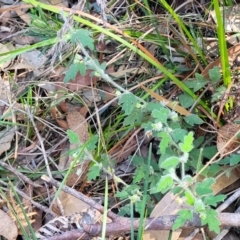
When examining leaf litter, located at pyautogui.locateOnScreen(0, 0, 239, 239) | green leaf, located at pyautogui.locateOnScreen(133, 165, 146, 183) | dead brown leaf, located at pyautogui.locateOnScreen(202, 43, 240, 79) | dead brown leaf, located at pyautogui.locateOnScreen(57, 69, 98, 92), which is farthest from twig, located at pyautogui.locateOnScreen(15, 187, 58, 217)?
dead brown leaf, located at pyautogui.locateOnScreen(202, 43, 240, 79)

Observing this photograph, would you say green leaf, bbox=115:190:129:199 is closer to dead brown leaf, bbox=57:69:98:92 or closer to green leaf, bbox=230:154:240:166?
green leaf, bbox=230:154:240:166

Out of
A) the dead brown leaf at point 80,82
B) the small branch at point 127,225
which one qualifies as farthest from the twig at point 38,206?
the dead brown leaf at point 80,82

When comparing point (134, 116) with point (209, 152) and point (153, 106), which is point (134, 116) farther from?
point (209, 152)

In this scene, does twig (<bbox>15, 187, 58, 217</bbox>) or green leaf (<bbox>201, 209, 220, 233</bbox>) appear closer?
green leaf (<bbox>201, 209, 220, 233</bbox>)

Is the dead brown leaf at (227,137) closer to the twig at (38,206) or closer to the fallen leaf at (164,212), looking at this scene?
the fallen leaf at (164,212)

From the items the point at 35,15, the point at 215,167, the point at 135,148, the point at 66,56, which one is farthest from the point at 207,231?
the point at 35,15

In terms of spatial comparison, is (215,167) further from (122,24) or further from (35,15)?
(35,15)

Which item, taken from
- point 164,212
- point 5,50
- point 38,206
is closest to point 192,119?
point 164,212

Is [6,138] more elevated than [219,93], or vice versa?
[219,93]
